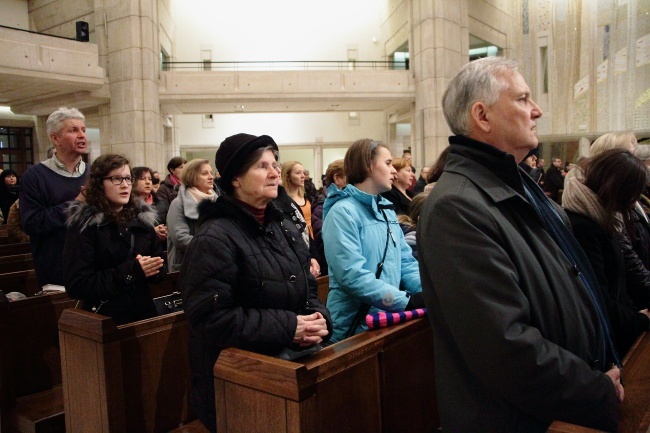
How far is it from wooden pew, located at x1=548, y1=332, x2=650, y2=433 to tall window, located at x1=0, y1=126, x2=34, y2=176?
17590 mm

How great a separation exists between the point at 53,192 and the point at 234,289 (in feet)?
6.25

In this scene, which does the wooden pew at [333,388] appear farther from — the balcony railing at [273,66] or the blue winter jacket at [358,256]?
the balcony railing at [273,66]

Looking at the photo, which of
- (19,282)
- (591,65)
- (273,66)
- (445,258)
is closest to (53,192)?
(19,282)

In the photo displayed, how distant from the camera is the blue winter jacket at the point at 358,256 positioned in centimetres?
229

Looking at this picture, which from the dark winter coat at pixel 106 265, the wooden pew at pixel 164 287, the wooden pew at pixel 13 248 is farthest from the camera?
the wooden pew at pixel 13 248

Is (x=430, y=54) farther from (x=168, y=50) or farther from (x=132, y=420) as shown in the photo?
(x=132, y=420)

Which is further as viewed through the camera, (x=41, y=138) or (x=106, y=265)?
(x=41, y=138)

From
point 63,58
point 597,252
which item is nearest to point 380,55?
point 63,58

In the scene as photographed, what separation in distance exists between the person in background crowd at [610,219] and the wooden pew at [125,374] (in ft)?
6.09

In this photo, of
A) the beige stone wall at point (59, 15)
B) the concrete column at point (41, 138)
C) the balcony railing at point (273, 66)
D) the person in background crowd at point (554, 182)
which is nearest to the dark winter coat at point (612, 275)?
the person in background crowd at point (554, 182)

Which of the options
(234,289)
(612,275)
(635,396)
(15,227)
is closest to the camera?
(635,396)

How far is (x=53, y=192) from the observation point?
3.16m

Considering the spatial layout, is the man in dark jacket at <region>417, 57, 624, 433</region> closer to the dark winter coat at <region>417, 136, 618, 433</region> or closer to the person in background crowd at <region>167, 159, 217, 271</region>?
the dark winter coat at <region>417, 136, 618, 433</region>

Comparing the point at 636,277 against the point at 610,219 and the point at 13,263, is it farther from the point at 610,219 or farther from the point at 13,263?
the point at 13,263
